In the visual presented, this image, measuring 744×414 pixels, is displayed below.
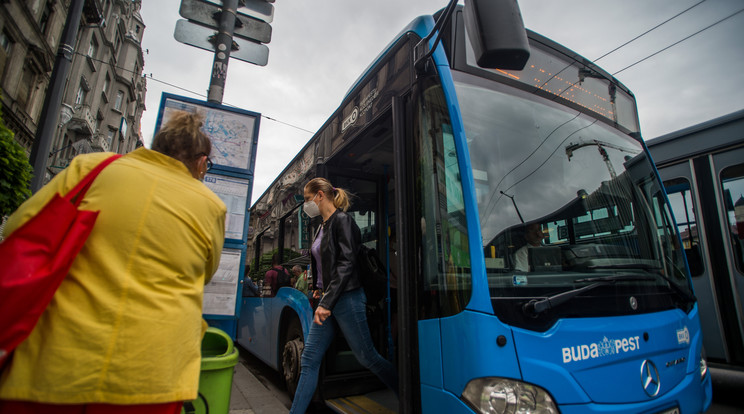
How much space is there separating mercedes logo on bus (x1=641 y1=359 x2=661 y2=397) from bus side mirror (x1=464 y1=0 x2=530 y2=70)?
162 cm

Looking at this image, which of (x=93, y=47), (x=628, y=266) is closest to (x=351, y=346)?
(x=628, y=266)

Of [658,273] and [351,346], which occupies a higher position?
[658,273]

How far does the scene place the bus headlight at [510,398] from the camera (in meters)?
1.66

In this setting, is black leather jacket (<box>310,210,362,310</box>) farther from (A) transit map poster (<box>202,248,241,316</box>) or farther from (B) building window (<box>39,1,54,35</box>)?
(B) building window (<box>39,1,54,35</box>)

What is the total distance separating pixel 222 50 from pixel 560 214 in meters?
3.57

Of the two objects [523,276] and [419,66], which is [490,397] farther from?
[419,66]

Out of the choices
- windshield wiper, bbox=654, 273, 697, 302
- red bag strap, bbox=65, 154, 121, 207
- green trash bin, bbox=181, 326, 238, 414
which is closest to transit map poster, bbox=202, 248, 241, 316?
green trash bin, bbox=181, 326, 238, 414

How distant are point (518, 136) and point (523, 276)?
85 cm

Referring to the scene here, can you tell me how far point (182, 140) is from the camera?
1.50 meters

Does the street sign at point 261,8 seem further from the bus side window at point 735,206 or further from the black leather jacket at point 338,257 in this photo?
the bus side window at point 735,206

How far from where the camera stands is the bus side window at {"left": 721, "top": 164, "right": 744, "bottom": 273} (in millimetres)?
3920

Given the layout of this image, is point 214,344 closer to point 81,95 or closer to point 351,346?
point 351,346

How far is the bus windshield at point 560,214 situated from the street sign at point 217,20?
3.12m

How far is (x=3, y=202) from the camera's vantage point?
317 cm
